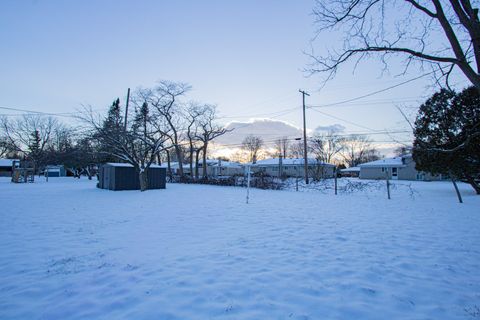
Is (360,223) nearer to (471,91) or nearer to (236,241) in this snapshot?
(236,241)

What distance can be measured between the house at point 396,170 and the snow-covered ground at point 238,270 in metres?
34.3

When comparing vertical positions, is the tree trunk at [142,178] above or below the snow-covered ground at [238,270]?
above

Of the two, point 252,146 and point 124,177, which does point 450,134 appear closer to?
point 124,177

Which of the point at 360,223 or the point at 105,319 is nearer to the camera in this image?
the point at 105,319

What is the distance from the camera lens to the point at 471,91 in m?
14.6

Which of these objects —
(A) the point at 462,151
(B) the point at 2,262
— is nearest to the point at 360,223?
(B) the point at 2,262

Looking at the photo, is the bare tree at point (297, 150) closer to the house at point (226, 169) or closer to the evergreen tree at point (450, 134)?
the house at point (226, 169)

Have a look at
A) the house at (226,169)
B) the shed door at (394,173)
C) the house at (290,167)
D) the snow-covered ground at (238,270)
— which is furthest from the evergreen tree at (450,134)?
the house at (226,169)

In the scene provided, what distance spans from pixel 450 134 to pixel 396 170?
84.9 feet

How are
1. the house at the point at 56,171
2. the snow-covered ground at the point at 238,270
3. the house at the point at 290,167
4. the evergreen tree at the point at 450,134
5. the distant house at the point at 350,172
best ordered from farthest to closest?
the distant house at the point at 350,172
the house at the point at 290,167
the house at the point at 56,171
the evergreen tree at the point at 450,134
the snow-covered ground at the point at 238,270

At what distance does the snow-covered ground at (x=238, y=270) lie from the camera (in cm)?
268

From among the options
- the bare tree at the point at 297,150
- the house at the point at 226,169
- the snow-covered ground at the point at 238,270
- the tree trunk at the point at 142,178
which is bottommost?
the snow-covered ground at the point at 238,270

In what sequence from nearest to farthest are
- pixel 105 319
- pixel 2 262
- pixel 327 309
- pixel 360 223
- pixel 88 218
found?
1. pixel 105 319
2. pixel 327 309
3. pixel 2 262
4. pixel 360 223
5. pixel 88 218

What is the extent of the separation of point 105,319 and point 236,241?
300 centimetres
